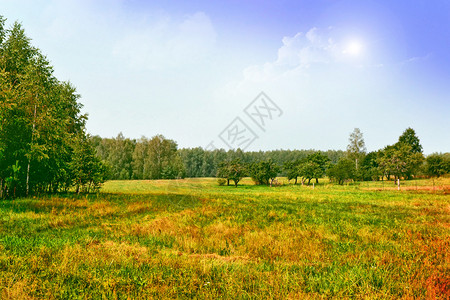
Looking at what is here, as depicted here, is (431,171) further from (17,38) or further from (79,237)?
(17,38)

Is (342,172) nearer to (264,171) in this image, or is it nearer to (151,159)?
(264,171)

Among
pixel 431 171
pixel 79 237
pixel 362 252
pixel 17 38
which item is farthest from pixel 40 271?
pixel 431 171

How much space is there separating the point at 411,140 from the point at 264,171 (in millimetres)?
63760

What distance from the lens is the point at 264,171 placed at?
6450 cm

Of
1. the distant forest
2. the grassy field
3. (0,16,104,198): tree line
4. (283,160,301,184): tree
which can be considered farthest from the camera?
the distant forest

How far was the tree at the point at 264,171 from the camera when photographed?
64250 millimetres

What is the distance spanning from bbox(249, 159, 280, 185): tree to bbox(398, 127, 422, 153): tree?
57.3 meters

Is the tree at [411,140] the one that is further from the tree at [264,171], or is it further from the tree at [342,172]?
the tree at [264,171]

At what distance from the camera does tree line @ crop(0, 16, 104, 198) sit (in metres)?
16.1

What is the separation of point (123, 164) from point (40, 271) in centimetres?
9719

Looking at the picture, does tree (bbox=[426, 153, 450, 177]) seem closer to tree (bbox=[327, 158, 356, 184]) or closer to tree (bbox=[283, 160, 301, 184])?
tree (bbox=[327, 158, 356, 184])

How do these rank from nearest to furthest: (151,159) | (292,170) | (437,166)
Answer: (437,166), (292,170), (151,159)

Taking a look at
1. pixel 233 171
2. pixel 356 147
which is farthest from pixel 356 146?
pixel 233 171

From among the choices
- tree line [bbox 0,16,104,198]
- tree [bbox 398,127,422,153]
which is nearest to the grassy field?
tree line [bbox 0,16,104,198]
